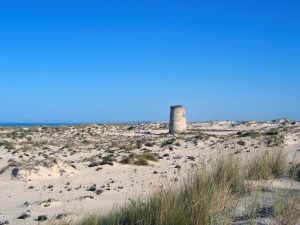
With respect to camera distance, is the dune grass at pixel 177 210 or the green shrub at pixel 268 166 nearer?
the dune grass at pixel 177 210

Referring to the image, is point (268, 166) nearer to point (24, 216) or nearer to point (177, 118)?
point (24, 216)

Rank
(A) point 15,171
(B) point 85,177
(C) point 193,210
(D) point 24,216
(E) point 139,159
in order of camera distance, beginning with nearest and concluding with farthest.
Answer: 1. (C) point 193,210
2. (D) point 24,216
3. (A) point 15,171
4. (B) point 85,177
5. (E) point 139,159

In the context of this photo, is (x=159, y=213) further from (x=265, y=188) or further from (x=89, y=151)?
(x=89, y=151)

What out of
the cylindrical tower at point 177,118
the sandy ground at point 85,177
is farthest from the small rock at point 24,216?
the cylindrical tower at point 177,118

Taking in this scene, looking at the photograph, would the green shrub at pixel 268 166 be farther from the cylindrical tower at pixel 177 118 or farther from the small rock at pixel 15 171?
the cylindrical tower at pixel 177 118

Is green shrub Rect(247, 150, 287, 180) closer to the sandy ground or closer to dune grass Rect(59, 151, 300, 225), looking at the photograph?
the sandy ground

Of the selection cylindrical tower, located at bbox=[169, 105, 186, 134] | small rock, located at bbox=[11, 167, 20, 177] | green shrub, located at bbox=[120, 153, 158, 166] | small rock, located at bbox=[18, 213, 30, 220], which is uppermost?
cylindrical tower, located at bbox=[169, 105, 186, 134]

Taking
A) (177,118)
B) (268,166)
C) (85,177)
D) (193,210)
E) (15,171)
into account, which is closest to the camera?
(193,210)

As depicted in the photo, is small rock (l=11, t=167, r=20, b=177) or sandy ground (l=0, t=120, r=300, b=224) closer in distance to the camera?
sandy ground (l=0, t=120, r=300, b=224)

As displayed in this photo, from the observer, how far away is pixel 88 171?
58.5ft

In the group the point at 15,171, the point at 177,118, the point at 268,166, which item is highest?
the point at 177,118

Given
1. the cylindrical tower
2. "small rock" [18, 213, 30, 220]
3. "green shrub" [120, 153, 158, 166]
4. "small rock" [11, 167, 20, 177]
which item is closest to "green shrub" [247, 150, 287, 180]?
"small rock" [18, 213, 30, 220]

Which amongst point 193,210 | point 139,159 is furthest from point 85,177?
point 193,210

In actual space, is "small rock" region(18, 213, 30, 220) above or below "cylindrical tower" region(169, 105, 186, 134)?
below
